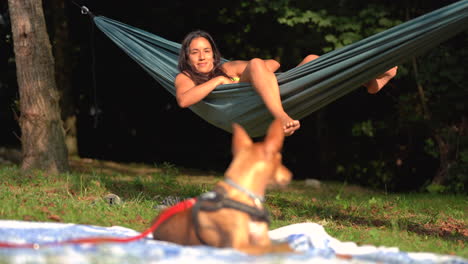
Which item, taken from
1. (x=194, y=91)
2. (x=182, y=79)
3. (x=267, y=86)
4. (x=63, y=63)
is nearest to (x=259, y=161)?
(x=267, y=86)

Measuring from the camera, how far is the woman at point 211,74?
2.97m

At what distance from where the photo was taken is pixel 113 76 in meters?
7.83

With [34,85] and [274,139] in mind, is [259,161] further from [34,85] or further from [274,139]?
[34,85]

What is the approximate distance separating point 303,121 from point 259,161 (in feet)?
19.6

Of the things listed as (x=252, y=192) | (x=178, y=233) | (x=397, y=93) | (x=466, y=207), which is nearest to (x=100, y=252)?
(x=178, y=233)

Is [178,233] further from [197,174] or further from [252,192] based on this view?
[197,174]

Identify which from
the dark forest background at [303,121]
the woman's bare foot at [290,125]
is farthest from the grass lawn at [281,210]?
the dark forest background at [303,121]

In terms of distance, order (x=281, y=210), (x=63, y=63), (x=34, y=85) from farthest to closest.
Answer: (x=63, y=63)
(x=34, y=85)
(x=281, y=210)

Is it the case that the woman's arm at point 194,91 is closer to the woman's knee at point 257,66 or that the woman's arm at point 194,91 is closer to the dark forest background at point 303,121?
the woman's knee at point 257,66

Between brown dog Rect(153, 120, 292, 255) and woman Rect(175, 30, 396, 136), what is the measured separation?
1011 mm

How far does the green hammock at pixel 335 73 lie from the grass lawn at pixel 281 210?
0.63 m

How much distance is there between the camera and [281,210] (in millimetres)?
3824

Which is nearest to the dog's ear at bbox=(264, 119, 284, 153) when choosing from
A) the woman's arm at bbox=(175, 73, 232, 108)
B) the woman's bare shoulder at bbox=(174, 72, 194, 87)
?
the woman's arm at bbox=(175, 73, 232, 108)

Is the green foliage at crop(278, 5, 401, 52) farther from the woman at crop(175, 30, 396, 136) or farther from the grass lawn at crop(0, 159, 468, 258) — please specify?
the woman at crop(175, 30, 396, 136)
